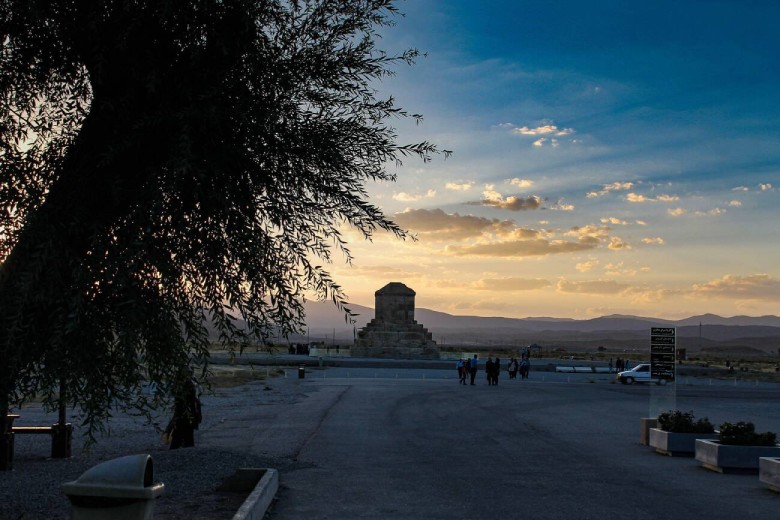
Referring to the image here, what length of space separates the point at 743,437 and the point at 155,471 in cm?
1175

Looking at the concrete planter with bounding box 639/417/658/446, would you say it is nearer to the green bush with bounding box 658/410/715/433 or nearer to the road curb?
the green bush with bounding box 658/410/715/433

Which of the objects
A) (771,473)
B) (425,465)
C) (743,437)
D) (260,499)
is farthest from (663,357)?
(260,499)

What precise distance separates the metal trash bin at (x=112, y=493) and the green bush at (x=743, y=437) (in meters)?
13.7

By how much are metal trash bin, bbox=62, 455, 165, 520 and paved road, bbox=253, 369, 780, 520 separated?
16.8ft

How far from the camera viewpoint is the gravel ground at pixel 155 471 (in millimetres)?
11898

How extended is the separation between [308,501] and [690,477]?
25.3ft

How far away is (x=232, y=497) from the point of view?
1295 cm

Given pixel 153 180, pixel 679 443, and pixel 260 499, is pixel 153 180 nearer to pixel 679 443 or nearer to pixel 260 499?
pixel 260 499

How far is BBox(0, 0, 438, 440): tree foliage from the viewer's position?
343 inches

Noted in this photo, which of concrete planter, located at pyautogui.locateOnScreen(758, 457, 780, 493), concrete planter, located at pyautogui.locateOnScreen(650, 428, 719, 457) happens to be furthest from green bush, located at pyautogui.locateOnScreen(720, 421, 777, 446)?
concrete planter, located at pyautogui.locateOnScreen(758, 457, 780, 493)

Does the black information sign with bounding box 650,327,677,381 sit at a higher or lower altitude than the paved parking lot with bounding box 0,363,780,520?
higher

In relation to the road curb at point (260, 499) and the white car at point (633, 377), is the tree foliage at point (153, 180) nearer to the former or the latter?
the road curb at point (260, 499)

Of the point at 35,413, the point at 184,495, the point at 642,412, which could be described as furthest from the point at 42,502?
the point at 642,412

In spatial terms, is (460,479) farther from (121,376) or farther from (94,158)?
(94,158)
